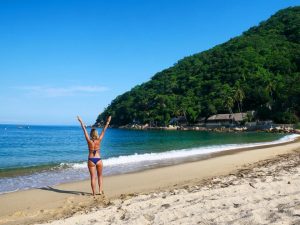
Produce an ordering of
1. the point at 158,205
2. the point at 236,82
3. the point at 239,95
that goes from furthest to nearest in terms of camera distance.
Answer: the point at 236,82
the point at 239,95
the point at 158,205

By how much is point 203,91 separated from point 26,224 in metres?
112

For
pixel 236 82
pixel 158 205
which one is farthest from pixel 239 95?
pixel 158 205

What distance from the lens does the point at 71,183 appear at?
11625 mm

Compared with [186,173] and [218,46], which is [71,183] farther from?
[218,46]

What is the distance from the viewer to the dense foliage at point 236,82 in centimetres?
9150

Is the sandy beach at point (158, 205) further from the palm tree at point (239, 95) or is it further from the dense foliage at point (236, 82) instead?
the palm tree at point (239, 95)

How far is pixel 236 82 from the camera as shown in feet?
342

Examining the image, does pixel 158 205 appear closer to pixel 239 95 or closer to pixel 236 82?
pixel 239 95

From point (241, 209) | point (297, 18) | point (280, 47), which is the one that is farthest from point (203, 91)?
point (241, 209)

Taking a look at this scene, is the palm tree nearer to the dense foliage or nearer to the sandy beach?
the dense foliage

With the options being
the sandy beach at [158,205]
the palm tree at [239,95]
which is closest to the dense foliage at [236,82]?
the palm tree at [239,95]

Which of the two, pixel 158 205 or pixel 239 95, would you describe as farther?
pixel 239 95

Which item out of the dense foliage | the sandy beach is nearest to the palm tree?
the dense foliage

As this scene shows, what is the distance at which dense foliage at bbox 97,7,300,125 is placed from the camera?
91.5 metres
